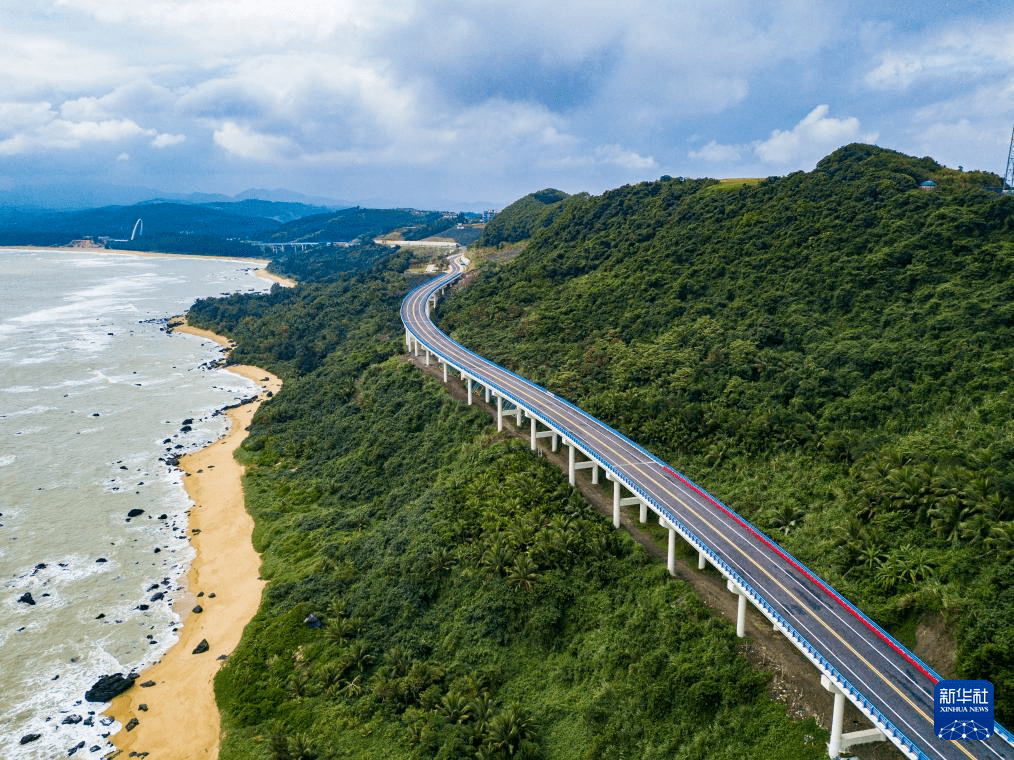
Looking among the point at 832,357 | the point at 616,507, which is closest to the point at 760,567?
the point at 616,507

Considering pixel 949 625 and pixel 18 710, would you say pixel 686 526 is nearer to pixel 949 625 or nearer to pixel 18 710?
pixel 949 625

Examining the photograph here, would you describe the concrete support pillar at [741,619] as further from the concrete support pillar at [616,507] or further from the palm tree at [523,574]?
the palm tree at [523,574]

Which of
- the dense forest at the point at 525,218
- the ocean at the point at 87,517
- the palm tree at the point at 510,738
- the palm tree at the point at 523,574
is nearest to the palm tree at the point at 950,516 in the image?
the palm tree at the point at 523,574

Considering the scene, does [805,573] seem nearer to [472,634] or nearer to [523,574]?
[523,574]

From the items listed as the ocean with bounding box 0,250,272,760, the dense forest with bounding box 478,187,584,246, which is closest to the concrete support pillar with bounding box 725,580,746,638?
the ocean with bounding box 0,250,272,760

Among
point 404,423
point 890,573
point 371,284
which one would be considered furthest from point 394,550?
point 371,284

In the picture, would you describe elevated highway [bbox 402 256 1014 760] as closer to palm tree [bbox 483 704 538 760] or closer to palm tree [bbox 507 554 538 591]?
palm tree [bbox 507 554 538 591]
